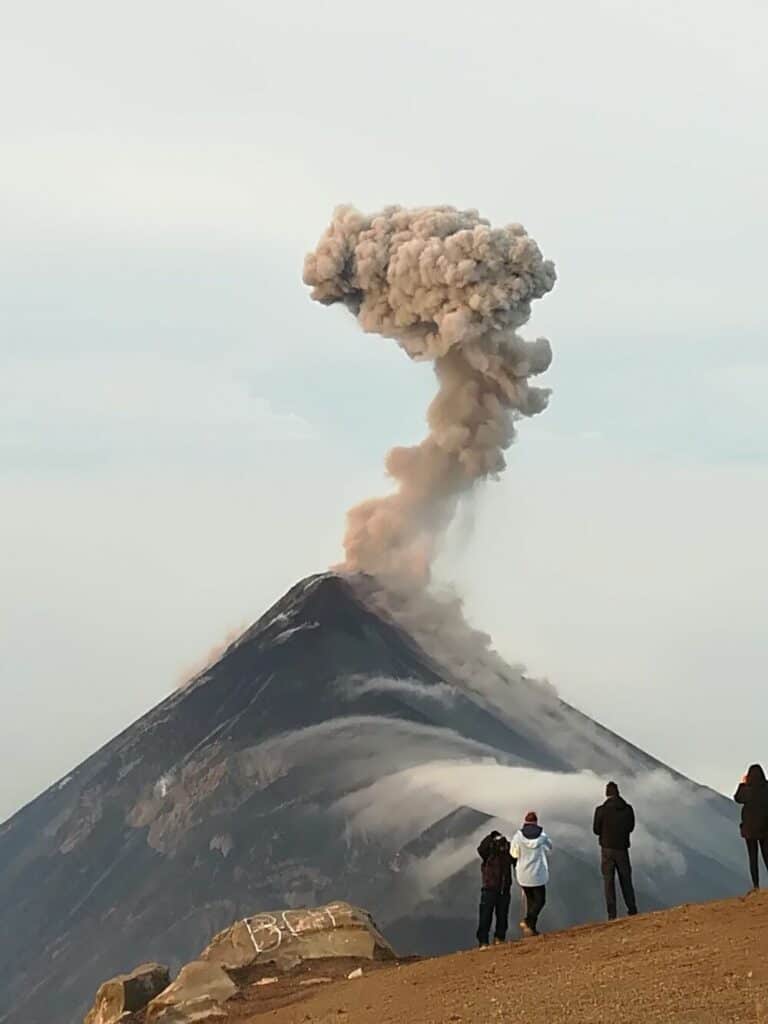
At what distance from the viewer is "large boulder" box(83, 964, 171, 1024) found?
1827 centimetres

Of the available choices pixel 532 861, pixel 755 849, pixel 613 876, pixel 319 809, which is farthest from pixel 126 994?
pixel 319 809

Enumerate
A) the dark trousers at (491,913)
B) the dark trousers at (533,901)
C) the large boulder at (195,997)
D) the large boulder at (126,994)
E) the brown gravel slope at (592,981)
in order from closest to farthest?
the brown gravel slope at (592,981) < the dark trousers at (533,901) < the large boulder at (195,997) < the dark trousers at (491,913) < the large boulder at (126,994)

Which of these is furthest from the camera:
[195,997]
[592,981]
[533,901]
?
[195,997]

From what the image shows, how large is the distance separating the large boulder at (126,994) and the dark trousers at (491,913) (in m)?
4.67

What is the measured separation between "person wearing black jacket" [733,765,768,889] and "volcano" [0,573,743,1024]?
25.1m

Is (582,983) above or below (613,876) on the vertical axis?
below

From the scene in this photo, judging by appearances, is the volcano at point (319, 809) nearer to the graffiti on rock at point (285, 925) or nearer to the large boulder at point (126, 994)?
the graffiti on rock at point (285, 925)

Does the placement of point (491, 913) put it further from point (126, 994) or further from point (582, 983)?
point (126, 994)

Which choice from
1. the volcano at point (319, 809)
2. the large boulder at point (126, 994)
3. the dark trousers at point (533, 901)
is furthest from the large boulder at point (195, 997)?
the volcano at point (319, 809)

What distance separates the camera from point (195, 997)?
17109 millimetres

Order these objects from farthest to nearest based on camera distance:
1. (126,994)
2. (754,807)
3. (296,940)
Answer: (296,940) → (126,994) → (754,807)

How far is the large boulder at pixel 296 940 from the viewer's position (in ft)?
64.1

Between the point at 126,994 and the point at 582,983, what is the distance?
7.91 m

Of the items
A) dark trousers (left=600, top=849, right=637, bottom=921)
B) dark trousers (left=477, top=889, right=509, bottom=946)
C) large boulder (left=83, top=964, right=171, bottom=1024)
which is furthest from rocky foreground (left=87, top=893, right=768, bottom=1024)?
large boulder (left=83, top=964, right=171, bottom=1024)
